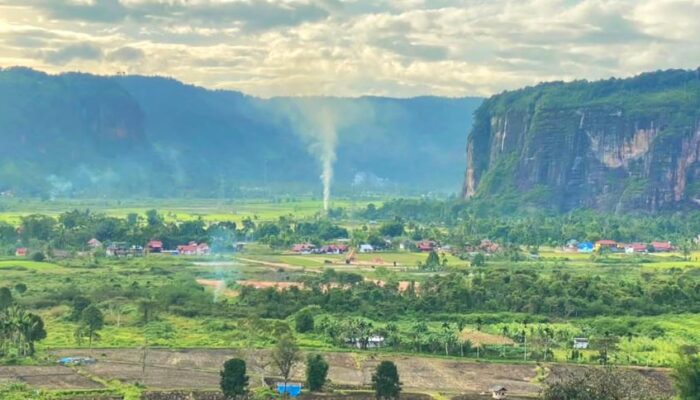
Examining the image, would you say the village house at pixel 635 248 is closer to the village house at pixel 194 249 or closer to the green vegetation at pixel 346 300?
the green vegetation at pixel 346 300

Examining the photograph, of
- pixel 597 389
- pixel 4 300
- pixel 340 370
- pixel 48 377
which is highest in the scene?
pixel 597 389

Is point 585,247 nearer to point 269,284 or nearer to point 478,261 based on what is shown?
point 478,261

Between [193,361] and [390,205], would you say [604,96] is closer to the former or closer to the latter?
[390,205]

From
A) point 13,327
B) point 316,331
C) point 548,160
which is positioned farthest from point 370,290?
point 548,160

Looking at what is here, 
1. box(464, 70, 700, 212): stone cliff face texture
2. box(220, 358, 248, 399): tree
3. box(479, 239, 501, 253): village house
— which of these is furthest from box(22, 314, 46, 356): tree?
box(464, 70, 700, 212): stone cliff face texture

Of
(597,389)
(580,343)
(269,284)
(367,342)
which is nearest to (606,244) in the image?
(269,284)

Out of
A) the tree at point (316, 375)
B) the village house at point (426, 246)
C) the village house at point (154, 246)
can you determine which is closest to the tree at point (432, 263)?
the village house at point (426, 246)

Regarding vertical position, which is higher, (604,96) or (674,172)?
(604,96)

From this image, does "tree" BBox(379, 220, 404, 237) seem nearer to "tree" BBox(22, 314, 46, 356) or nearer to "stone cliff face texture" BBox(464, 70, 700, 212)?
"stone cliff face texture" BBox(464, 70, 700, 212)
